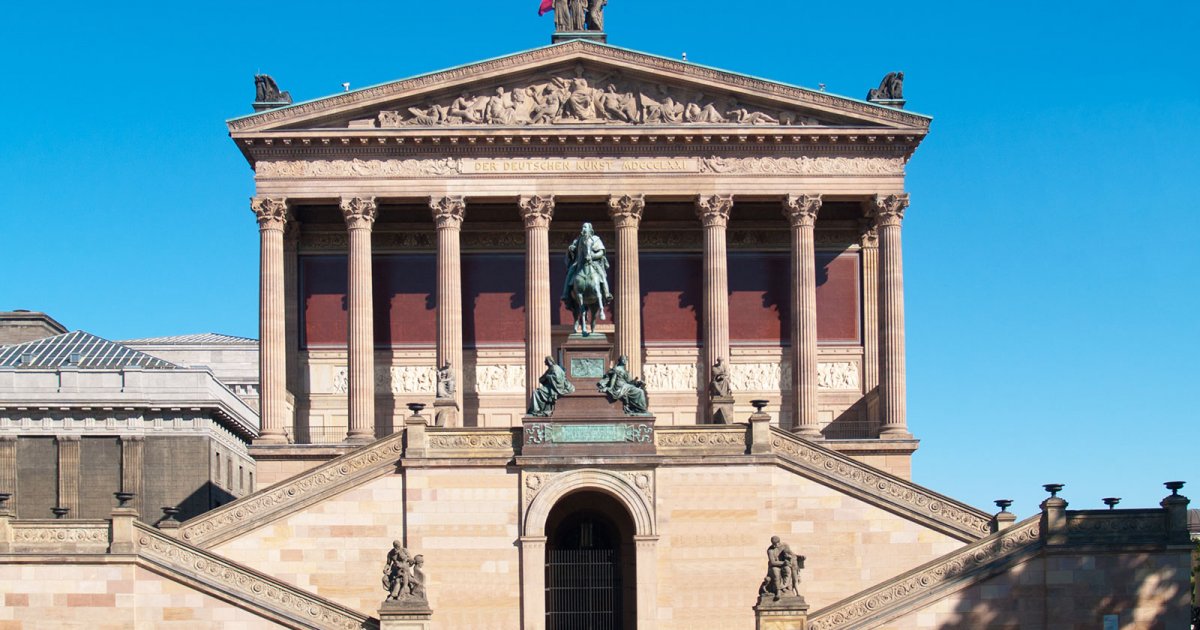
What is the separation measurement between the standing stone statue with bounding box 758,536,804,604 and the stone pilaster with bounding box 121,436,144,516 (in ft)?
124

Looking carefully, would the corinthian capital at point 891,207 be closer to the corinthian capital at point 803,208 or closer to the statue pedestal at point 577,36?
the corinthian capital at point 803,208

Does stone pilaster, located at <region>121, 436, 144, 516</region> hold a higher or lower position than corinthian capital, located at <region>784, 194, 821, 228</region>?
lower

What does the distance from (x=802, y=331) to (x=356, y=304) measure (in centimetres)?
1583

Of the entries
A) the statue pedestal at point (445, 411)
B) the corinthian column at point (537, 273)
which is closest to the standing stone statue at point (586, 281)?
the statue pedestal at point (445, 411)

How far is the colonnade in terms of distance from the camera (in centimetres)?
7050

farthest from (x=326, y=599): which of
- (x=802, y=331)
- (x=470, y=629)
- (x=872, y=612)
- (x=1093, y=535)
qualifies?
(x=802, y=331)

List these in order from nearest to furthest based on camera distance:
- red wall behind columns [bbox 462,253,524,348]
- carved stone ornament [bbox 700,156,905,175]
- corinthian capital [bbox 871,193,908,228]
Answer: corinthian capital [bbox 871,193,908,228] < carved stone ornament [bbox 700,156,905,175] < red wall behind columns [bbox 462,253,524,348]

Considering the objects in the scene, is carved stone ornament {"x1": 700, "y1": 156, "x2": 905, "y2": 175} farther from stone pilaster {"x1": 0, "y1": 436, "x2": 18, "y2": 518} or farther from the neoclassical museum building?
stone pilaster {"x1": 0, "y1": 436, "x2": 18, "y2": 518}

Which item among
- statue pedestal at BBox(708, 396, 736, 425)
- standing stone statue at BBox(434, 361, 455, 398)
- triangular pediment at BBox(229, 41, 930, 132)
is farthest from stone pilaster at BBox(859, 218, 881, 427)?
standing stone statue at BBox(434, 361, 455, 398)

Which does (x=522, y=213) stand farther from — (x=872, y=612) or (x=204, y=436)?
(x=872, y=612)

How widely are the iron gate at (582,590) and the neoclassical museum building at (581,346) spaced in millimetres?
81

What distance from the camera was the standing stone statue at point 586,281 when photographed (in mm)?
57562

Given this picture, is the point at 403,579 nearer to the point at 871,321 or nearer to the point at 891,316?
the point at 891,316

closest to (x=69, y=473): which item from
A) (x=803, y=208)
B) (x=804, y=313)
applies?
(x=804, y=313)
